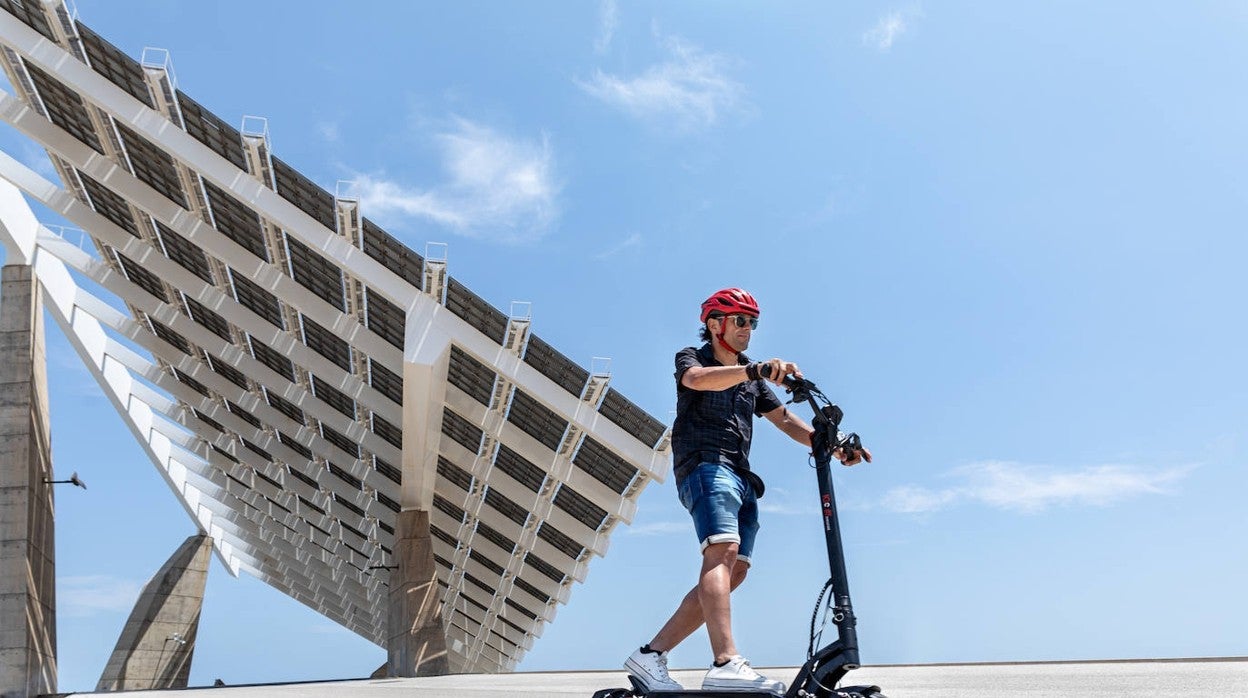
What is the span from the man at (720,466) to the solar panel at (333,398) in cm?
2143

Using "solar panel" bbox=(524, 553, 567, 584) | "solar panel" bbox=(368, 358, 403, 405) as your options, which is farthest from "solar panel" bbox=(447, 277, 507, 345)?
A: "solar panel" bbox=(524, 553, 567, 584)

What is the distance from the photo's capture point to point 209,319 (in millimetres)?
23844

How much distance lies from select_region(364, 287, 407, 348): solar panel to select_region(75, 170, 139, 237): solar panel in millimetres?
5181

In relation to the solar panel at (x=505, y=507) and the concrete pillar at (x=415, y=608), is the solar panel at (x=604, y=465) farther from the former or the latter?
the concrete pillar at (x=415, y=608)

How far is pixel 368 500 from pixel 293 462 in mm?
2673

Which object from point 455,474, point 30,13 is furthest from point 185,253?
point 455,474

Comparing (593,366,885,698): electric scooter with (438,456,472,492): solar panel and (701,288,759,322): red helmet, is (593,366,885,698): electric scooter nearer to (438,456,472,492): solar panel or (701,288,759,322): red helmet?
(701,288,759,322): red helmet

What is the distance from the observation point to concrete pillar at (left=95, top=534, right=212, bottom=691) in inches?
1366

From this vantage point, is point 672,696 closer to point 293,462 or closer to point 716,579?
point 716,579

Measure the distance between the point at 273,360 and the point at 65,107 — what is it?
332 inches

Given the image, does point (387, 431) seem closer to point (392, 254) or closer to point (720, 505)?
point (392, 254)

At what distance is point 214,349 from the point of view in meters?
24.3

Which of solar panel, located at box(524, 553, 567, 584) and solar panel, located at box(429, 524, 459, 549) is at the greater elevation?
solar panel, located at box(429, 524, 459, 549)

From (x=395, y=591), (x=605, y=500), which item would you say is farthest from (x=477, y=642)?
(x=605, y=500)
